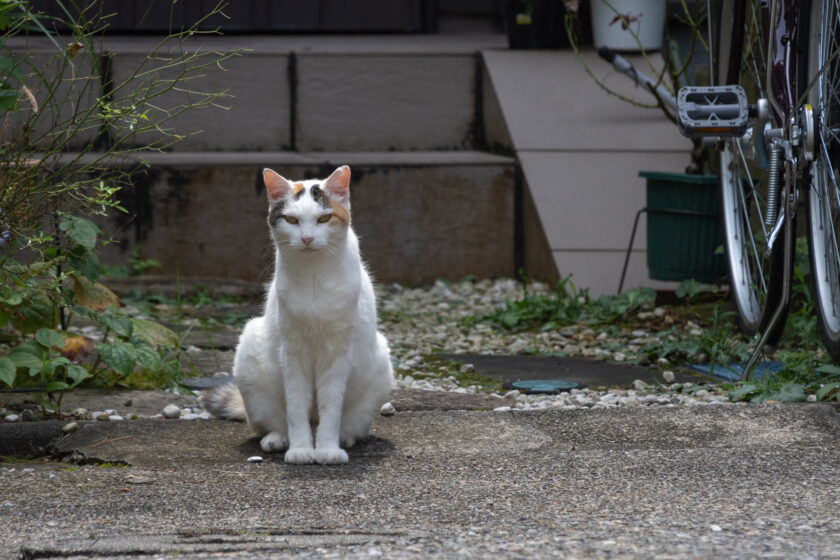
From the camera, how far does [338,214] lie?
2.76 metres

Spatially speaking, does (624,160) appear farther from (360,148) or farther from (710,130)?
(710,130)

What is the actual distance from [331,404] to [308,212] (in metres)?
0.48

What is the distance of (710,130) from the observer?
312 cm

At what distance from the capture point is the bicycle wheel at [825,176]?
3.04 m

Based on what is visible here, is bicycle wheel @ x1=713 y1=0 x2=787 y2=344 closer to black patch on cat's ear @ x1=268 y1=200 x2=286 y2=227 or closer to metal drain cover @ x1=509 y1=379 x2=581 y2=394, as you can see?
metal drain cover @ x1=509 y1=379 x2=581 y2=394

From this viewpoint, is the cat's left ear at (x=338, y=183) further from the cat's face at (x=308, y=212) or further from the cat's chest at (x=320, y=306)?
the cat's chest at (x=320, y=306)

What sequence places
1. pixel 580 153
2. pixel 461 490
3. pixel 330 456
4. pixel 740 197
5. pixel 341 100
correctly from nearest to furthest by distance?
1. pixel 461 490
2. pixel 330 456
3. pixel 740 197
4. pixel 580 153
5. pixel 341 100

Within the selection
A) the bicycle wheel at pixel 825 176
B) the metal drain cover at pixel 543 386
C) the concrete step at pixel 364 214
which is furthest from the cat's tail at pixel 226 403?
the concrete step at pixel 364 214

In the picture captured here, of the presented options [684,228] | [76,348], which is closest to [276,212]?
[76,348]

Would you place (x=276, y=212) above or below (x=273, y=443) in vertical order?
above

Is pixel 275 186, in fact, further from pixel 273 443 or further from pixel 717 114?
pixel 717 114

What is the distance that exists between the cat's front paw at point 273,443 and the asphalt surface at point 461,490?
0.03 m

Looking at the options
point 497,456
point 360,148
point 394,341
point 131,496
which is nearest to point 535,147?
point 360,148

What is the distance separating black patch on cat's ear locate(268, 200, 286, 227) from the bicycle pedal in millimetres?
1165
